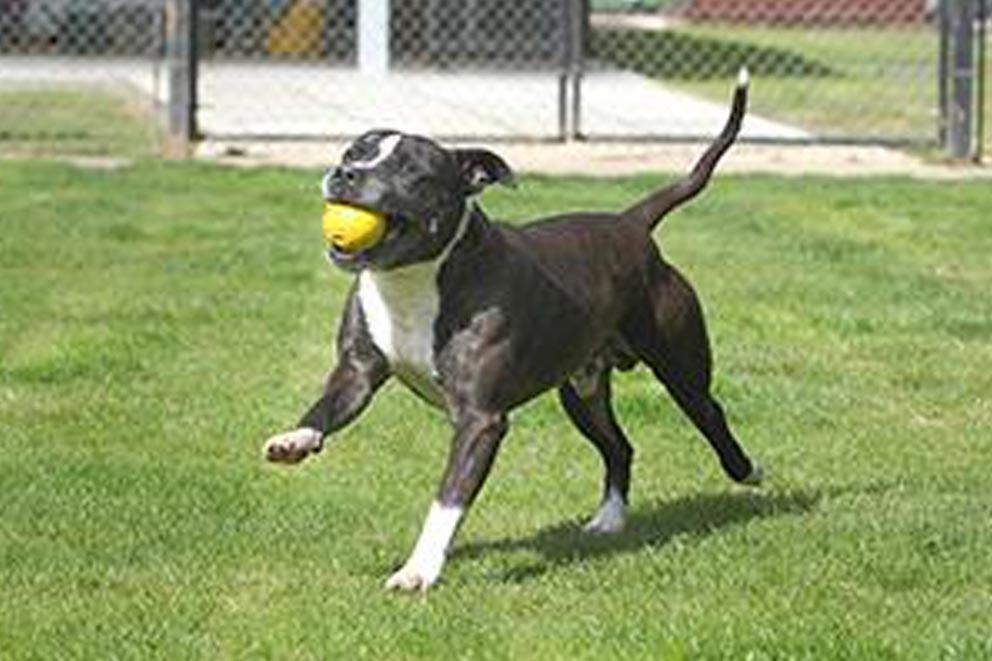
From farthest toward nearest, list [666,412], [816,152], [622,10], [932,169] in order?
[622,10] < [816,152] < [932,169] < [666,412]

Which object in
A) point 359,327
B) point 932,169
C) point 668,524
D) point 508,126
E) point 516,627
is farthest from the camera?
point 508,126

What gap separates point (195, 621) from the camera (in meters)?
5.76

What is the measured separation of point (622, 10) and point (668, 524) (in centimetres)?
2717

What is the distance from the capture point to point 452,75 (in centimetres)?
2564

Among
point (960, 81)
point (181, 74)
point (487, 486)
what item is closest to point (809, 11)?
point (960, 81)

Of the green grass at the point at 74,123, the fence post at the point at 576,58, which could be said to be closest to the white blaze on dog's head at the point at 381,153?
the green grass at the point at 74,123

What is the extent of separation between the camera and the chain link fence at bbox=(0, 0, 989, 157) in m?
19.5

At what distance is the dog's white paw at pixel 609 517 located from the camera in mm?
6938

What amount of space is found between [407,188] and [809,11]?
105 feet

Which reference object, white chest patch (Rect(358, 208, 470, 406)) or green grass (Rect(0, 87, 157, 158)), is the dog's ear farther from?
green grass (Rect(0, 87, 157, 158))

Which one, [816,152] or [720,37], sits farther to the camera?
[720,37]

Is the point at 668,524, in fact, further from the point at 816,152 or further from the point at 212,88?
the point at 212,88

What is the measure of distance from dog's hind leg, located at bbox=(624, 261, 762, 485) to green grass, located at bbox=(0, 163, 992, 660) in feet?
0.92

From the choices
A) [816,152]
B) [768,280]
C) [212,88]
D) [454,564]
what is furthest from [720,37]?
[454,564]
